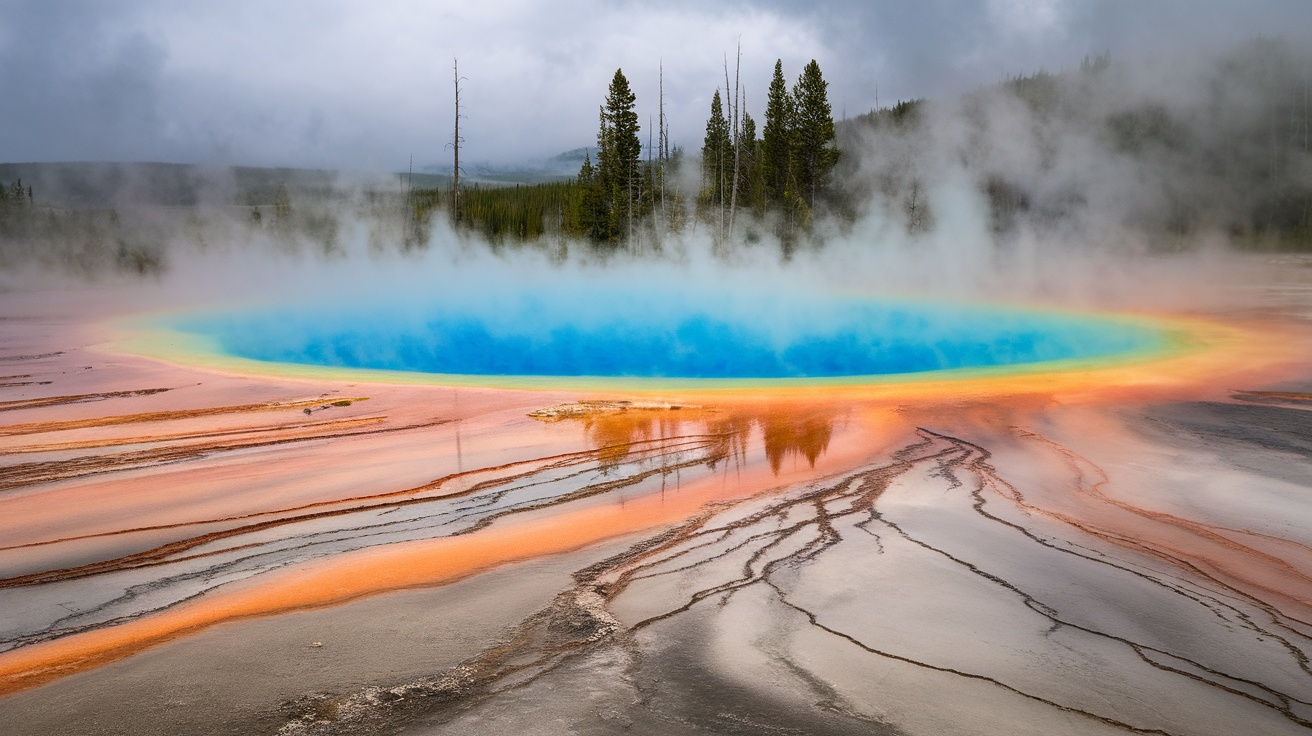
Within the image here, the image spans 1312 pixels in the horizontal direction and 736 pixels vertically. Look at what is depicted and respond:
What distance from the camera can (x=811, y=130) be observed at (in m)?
36.4

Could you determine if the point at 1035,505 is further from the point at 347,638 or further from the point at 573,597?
the point at 347,638

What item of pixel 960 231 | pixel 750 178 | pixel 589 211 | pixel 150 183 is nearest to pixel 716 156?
pixel 750 178

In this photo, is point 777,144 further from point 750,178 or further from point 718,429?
point 718,429

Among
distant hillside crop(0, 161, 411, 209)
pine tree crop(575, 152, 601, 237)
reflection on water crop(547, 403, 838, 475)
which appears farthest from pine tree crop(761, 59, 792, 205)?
distant hillside crop(0, 161, 411, 209)

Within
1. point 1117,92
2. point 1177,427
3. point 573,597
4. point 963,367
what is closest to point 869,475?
point 573,597

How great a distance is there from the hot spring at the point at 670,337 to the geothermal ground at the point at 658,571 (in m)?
4.02

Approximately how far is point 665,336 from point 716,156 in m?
24.5

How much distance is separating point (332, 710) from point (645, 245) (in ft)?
108

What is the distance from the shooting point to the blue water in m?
12.3

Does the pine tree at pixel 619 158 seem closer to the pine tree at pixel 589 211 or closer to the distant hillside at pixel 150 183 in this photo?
the pine tree at pixel 589 211

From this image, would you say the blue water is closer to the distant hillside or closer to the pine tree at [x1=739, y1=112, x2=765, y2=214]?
the pine tree at [x1=739, y1=112, x2=765, y2=214]

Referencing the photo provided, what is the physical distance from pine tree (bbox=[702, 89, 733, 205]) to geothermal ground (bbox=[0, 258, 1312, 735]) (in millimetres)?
30316

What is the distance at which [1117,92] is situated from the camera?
152 ft

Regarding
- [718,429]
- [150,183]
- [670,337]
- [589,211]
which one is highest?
[150,183]
